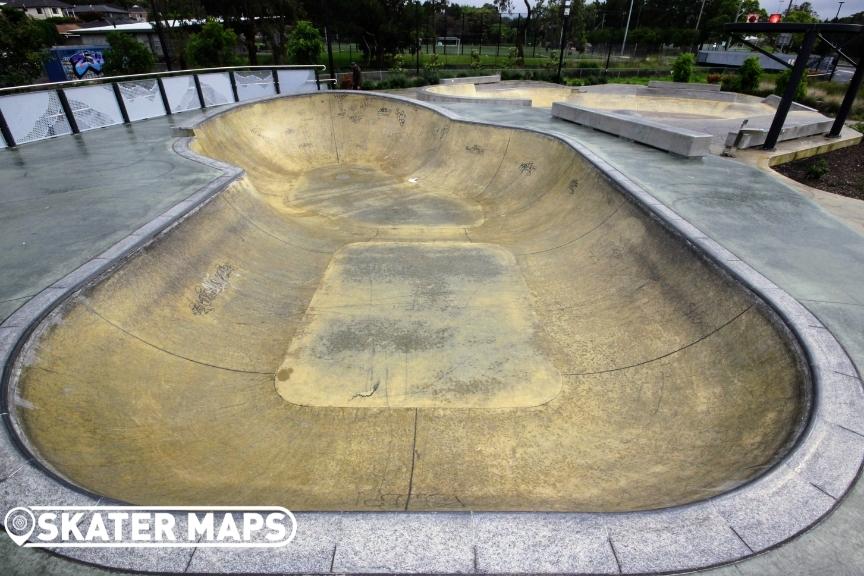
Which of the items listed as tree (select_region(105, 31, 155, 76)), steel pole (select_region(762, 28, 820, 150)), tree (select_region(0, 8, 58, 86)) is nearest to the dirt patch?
steel pole (select_region(762, 28, 820, 150))

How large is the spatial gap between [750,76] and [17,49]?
49.5m

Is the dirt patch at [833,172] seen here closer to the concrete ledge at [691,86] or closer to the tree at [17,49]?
the concrete ledge at [691,86]

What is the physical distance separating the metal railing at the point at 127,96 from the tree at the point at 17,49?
2109 centimetres

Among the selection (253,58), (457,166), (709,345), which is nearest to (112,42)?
(253,58)

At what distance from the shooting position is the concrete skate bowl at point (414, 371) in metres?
3.99

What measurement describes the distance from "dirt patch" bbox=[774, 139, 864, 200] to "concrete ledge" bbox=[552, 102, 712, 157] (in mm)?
2383

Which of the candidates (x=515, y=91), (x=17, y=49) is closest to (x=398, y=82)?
(x=515, y=91)

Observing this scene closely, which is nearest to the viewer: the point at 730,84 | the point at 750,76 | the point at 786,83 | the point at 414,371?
the point at 414,371

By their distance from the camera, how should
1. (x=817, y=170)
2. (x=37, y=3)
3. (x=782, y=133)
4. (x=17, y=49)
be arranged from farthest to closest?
(x=37, y=3) < (x=17, y=49) < (x=782, y=133) < (x=817, y=170)

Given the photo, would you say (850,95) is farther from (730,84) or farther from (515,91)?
(730,84)

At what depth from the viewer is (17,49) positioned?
97.7 ft

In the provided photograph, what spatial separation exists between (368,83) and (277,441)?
2901 centimetres

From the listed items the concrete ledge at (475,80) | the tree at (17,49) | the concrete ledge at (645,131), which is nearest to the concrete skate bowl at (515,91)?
the concrete ledge at (475,80)

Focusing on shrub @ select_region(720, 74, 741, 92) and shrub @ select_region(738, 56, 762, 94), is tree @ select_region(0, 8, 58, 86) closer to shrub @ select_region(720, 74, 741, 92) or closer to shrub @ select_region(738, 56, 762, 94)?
shrub @ select_region(720, 74, 741, 92)
